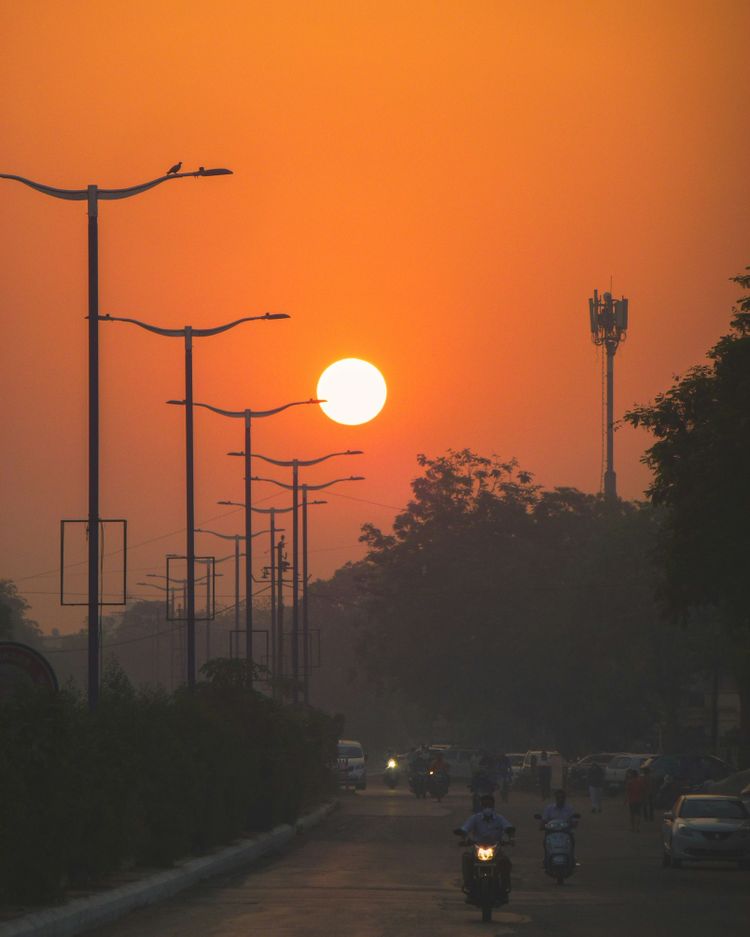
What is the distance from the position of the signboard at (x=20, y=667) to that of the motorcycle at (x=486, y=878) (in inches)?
236

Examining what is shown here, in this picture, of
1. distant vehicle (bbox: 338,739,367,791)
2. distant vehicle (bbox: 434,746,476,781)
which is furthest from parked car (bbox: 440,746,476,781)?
distant vehicle (bbox: 338,739,367,791)

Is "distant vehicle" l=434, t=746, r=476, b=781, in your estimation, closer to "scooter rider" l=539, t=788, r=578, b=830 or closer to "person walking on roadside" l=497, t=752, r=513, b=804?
"person walking on roadside" l=497, t=752, r=513, b=804

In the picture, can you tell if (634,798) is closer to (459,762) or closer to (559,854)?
(559,854)

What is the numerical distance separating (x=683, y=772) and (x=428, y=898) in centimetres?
3979

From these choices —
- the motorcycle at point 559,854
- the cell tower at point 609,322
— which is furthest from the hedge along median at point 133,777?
the cell tower at point 609,322

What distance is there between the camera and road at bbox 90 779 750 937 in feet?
68.7

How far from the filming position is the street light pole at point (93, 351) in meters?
28.8

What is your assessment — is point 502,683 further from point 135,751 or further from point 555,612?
point 135,751

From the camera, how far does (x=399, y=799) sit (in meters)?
75.1

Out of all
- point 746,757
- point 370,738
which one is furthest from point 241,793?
point 370,738

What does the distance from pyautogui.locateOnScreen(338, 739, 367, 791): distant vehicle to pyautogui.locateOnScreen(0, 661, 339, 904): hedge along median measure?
3729cm

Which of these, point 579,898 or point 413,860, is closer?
point 579,898

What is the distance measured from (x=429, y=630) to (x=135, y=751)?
78.9 metres

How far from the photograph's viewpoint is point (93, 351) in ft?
98.5
